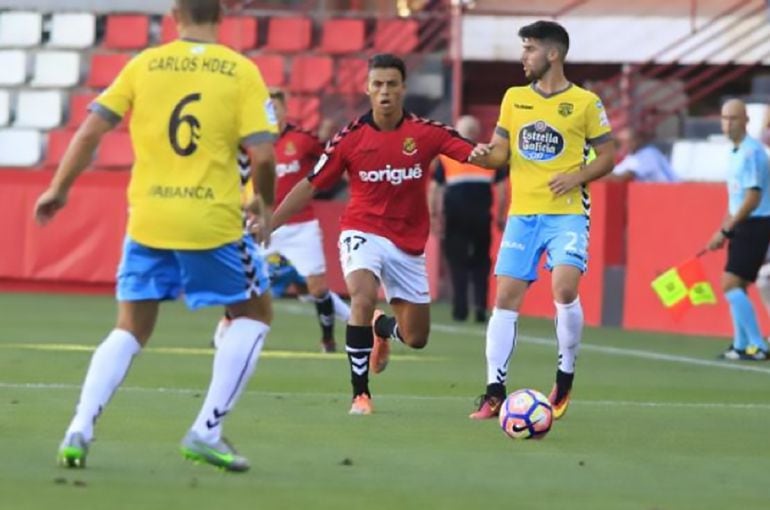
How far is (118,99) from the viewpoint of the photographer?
8.55 meters

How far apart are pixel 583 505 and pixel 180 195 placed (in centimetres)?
201

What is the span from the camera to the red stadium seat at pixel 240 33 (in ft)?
93.1

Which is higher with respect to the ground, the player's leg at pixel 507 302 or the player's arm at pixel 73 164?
the player's arm at pixel 73 164

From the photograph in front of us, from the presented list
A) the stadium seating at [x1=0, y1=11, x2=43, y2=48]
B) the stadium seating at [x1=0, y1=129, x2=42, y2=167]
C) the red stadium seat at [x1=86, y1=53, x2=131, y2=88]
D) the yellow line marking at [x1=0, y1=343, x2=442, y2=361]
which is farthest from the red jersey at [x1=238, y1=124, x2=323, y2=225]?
the stadium seating at [x1=0, y1=11, x2=43, y2=48]

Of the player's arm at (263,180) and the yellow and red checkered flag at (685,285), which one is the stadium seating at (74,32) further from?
the player's arm at (263,180)

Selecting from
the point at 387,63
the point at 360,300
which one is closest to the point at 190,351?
the point at 360,300

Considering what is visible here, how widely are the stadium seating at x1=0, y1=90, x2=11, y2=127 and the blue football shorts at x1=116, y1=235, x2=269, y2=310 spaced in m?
20.4

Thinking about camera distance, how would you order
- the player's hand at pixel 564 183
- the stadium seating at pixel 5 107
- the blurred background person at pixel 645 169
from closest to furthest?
the player's hand at pixel 564 183, the blurred background person at pixel 645 169, the stadium seating at pixel 5 107

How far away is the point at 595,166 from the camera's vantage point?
1160cm

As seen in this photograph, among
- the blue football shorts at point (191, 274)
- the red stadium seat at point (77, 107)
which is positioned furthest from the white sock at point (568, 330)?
the red stadium seat at point (77, 107)

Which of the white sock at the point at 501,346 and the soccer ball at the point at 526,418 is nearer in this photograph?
the soccer ball at the point at 526,418

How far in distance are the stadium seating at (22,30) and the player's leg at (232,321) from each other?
20.9m

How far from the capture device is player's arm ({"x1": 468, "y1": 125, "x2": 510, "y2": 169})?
1166 centimetres

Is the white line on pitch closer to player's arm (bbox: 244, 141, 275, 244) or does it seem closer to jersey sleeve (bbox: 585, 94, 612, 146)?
jersey sleeve (bbox: 585, 94, 612, 146)
